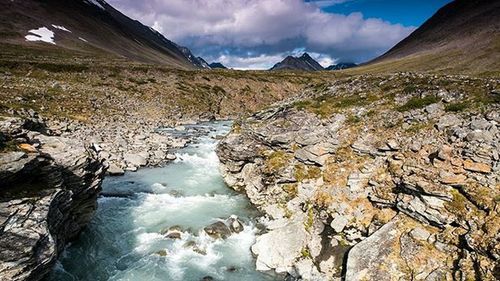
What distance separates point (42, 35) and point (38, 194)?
14512cm

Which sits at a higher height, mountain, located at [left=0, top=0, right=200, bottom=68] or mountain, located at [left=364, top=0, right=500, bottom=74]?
mountain, located at [left=0, top=0, right=200, bottom=68]

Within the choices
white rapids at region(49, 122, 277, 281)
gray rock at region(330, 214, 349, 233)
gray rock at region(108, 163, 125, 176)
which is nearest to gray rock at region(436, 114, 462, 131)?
gray rock at region(330, 214, 349, 233)

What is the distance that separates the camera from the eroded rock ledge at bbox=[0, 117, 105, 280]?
15281mm

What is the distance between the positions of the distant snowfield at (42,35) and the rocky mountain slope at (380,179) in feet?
415

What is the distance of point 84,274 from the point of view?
2164cm

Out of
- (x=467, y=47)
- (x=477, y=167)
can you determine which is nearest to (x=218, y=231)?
(x=477, y=167)

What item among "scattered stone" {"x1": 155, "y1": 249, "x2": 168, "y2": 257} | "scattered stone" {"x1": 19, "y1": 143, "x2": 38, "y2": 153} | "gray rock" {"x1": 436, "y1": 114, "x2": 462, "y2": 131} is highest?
"scattered stone" {"x1": 19, "y1": 143, "x2": 38, "y2": 153}

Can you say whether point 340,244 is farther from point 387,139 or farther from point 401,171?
point 387,139

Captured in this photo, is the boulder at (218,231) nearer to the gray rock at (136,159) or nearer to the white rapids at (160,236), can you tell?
the white rapids at (160,236)

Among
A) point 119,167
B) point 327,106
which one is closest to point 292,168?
point 327,106

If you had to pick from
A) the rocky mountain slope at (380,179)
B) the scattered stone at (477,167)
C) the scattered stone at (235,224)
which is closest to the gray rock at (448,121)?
the rocky mountain slope at (380,179)

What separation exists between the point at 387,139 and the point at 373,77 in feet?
44.8

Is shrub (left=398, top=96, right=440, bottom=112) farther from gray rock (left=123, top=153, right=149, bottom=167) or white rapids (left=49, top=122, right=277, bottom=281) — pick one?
gray rock (left=123, top=153, right=149, bottom=167)

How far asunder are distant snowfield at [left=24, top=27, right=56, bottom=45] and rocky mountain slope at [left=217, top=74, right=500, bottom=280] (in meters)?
127
